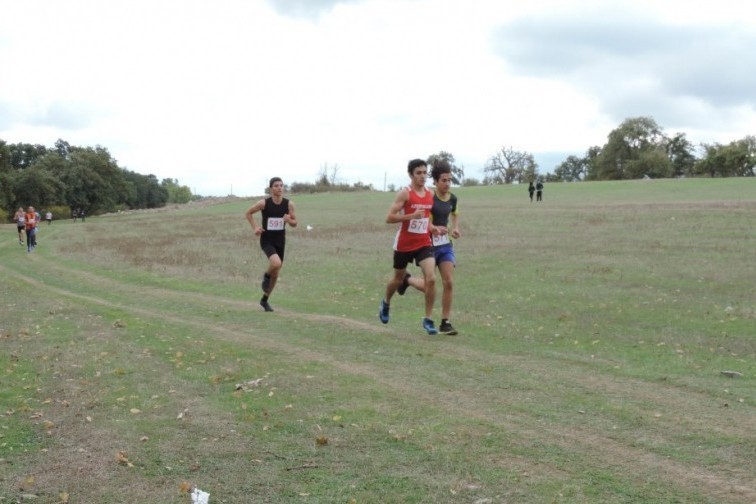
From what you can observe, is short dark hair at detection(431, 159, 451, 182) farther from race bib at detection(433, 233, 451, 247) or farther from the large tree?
the large tree

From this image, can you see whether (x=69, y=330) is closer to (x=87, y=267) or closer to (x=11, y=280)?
(x=11, y=280)

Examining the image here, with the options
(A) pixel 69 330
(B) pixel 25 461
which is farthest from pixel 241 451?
(A) pixel 69 330

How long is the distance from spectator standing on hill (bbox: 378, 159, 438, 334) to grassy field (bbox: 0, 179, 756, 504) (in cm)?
91

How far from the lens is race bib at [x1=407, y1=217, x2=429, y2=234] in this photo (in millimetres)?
10727

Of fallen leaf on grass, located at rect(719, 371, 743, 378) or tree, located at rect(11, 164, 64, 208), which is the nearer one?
fallen leaf on grass, located at rect(719, 371, 743, 378)

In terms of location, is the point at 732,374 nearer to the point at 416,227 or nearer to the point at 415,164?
the point at 416,227

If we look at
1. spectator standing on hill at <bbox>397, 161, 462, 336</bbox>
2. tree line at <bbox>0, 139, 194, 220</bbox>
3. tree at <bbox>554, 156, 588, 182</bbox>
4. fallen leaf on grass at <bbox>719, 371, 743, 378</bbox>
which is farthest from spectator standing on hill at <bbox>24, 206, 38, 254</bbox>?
tree at <bbox>554, 156, 588, 182</bbox>

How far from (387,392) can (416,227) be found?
146 inches

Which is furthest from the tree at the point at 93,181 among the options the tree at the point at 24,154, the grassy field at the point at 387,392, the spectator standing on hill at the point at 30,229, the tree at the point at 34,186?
the grassy field at the point at 387,392

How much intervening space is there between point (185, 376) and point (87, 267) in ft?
59.8

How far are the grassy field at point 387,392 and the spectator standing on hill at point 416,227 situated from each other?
0.91m

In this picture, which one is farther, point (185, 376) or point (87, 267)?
point (87, 267)

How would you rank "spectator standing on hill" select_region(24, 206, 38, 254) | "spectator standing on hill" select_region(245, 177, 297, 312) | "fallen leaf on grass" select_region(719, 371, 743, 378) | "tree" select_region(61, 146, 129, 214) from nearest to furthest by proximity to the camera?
"fallen leaf on grass" select_region(719, 371, 743, 378), "spectator standing on hill" select_region(245, 177, 297, 312), "spectator standing on hill" select_region(24, 206, 38, 254), "tree" select_region(61, 146, 129, 214)

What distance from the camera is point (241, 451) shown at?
5816 millimetres
